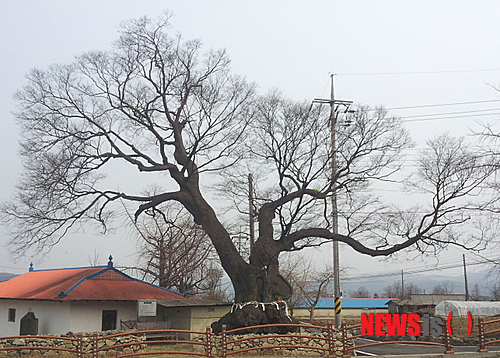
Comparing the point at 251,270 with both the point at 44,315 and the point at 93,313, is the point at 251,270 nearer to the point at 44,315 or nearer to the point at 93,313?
the point at 93,313

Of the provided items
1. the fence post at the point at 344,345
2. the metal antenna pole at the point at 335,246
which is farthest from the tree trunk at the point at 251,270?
the fence post at the point at 344,345

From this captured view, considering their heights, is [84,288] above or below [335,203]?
below

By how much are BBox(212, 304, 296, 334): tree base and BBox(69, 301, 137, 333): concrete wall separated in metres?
6.38

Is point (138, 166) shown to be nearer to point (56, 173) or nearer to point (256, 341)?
point (56, 173)

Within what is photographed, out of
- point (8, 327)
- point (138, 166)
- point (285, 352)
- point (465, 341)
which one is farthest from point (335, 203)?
point (8, 327)

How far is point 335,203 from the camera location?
800 inches

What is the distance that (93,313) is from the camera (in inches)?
850

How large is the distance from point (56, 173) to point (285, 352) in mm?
10990

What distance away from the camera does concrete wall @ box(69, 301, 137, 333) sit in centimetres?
2095

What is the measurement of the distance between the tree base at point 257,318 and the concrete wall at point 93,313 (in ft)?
20.9

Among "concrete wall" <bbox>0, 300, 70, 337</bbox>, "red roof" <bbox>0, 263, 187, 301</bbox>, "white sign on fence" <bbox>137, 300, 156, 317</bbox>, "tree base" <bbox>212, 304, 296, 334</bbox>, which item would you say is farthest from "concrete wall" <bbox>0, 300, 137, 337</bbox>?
"tree base" <bbox>212, 304, 296, 334</bbox>

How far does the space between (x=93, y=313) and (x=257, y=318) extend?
851 cm

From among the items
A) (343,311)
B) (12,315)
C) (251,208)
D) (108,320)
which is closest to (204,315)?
(108,320)

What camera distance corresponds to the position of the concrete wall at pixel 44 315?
832 inches
